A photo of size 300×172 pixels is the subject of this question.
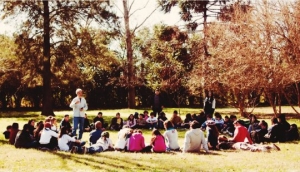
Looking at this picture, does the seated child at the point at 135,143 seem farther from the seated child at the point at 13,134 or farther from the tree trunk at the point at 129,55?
the tree trunk at the point at 129,55

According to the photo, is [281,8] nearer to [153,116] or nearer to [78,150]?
[153,116]

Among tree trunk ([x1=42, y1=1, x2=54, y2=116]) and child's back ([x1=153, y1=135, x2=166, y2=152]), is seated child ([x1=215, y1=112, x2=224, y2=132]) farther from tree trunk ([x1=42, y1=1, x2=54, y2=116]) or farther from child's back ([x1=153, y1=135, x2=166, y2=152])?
tree trunk ([x1=42, y1=1, x2=54, y2=116])

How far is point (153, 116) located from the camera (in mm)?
18094

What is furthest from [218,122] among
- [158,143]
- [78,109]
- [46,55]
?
[46,55]

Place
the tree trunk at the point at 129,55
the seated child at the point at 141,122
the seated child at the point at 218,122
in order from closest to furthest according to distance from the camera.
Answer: the seated child at the point at 218,122 < the seated child at the point at 141,122 < the tree trunk at the point at 129,55

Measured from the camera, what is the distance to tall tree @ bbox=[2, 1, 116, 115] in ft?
78.3

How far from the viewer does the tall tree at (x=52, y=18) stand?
2386 cm

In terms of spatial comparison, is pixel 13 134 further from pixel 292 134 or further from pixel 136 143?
pixel 292 134

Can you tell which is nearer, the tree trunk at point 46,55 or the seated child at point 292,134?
the seated child at point 292,134

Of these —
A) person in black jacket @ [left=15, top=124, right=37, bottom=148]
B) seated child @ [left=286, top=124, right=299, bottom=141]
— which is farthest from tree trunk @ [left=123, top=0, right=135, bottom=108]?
person in black jacket @ [left=15, top=124, right=37, bottom=148]

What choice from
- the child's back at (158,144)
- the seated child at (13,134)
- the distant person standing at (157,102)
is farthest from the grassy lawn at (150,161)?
the distant person standing at (157,102)

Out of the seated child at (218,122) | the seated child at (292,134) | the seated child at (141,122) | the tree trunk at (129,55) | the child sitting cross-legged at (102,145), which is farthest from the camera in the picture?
the tree trunk at (129,55)

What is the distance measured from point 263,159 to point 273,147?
1701mm

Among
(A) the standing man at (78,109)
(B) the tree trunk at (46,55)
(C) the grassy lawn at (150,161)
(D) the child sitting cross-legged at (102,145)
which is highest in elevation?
(B) the tree trunk at (46,55)
